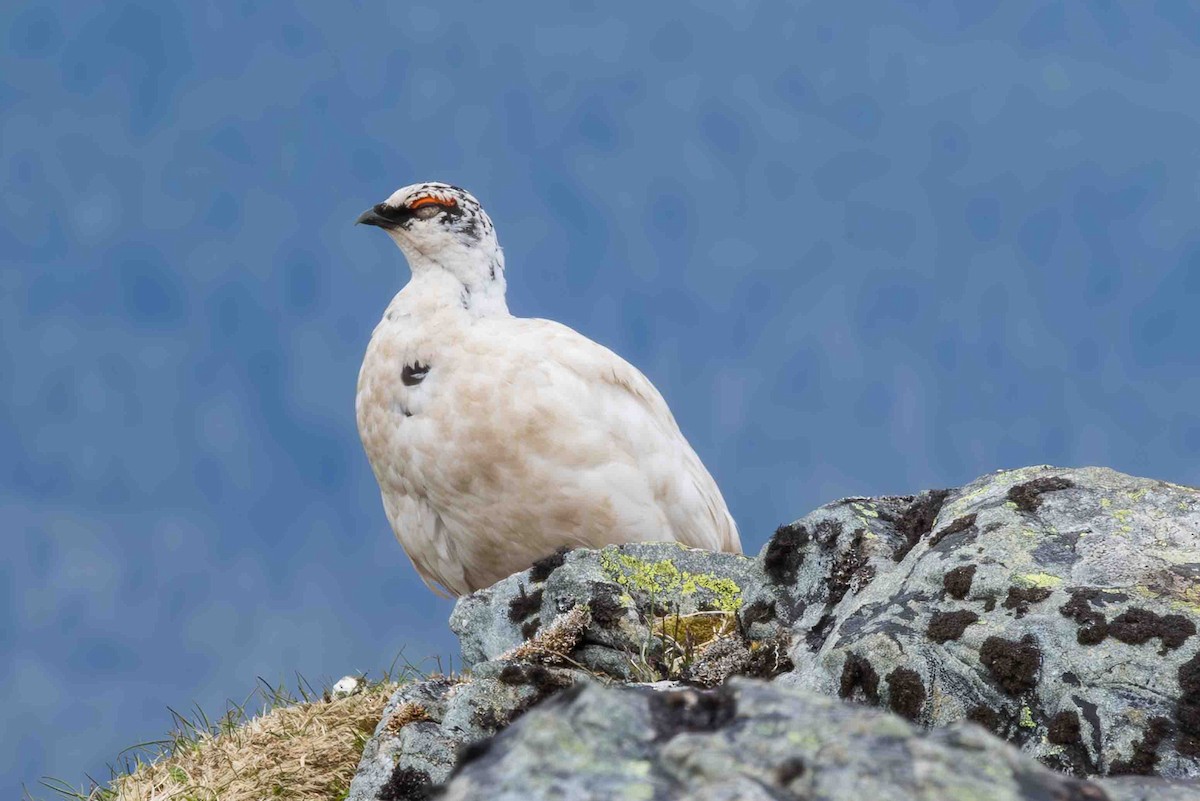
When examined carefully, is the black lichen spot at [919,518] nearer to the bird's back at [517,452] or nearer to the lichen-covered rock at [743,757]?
the lichen-covered rock at [743,757]

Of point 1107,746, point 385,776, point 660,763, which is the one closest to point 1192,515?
point 1107,746

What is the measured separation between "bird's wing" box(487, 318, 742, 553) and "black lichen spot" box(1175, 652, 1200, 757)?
5770 mm

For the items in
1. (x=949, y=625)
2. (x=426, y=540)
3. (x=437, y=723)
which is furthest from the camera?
(x=426, y=540)

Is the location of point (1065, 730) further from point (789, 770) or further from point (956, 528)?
point (789, 770)

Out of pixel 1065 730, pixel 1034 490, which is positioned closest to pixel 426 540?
pixel 1034 490

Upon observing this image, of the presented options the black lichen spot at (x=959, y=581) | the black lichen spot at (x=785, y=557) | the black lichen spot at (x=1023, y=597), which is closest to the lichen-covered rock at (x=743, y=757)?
the black lichen spot at (x=1023, y=597)

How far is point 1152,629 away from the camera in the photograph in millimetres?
4355

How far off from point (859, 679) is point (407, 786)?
5.33 ft

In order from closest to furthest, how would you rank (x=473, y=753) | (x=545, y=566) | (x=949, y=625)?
(x=473, y=753)
(x=949, y=625)
(x=545, y=566)

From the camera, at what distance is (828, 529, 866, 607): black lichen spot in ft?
18.3

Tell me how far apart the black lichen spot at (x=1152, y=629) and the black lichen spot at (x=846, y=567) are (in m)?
1.33

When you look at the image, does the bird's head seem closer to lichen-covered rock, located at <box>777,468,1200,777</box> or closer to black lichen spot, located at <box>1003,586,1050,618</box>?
lichen-covered rock, located at <box>777,468,1200,777</box>

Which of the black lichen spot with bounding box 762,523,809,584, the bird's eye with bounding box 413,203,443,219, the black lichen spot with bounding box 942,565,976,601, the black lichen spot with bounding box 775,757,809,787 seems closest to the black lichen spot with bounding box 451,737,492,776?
the black lichen spot with bounding box 775,757,809,787

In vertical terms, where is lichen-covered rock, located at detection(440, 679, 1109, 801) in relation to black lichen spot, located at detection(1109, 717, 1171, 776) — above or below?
below
